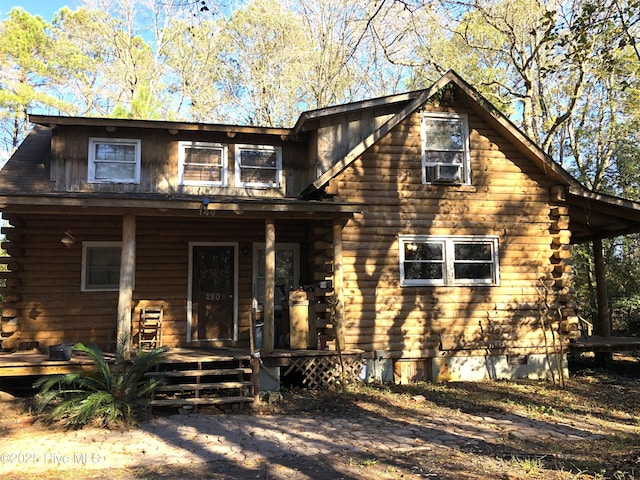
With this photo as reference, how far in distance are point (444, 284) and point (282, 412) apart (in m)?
4.65

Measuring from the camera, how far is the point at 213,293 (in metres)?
10.9

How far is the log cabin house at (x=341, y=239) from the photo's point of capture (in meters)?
10.0

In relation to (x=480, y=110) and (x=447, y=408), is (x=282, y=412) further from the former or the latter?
(x=480, y=110)

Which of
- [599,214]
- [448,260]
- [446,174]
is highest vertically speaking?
[446,174]

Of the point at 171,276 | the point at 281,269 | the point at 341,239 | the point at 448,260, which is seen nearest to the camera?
the point at 341,239

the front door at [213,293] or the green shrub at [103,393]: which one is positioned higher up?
the front door at [213,293]

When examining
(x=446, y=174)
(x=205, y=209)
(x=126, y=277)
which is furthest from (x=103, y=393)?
(x=446, y=174)

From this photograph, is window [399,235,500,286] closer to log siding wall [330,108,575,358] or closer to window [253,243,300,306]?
log siding wall [330,108,575,358]

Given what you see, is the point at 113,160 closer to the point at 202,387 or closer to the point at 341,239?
the point at 341,239

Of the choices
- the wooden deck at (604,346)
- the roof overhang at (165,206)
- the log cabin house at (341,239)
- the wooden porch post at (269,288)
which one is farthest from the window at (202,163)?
the wooden deck at (604,346)

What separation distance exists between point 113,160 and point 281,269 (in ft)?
14.9

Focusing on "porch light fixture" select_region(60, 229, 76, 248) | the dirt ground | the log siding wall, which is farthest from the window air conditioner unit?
"porch light fixture" select_region(60, 229, 76, 248)

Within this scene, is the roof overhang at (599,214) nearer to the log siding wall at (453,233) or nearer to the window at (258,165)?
the log siding wall at (453,233)

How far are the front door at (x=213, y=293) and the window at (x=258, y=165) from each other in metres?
1.68
